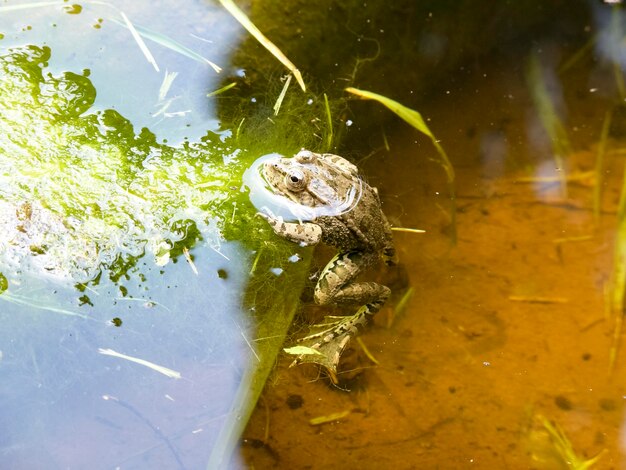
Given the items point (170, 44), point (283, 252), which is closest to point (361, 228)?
point (283, 252)

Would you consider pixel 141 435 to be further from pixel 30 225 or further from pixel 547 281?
pixel 547 281

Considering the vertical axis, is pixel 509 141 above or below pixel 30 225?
above

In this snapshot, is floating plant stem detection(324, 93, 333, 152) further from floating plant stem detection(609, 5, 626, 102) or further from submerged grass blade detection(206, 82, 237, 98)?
floating plant stem detection(609, 5, 626, 102)

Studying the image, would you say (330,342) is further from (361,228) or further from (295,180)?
(295,180)

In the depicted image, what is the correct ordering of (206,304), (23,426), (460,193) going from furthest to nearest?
1. (460,193)
2. (206,304)
3. (23,426)

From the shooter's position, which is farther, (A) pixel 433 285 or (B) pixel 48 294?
(A) pixel 433 285

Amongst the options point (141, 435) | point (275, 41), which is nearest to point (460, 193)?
point (275, 41)

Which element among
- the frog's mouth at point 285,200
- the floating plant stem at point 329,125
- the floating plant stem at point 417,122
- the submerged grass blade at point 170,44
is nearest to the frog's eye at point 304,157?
the frog's mouth at point 285,200
